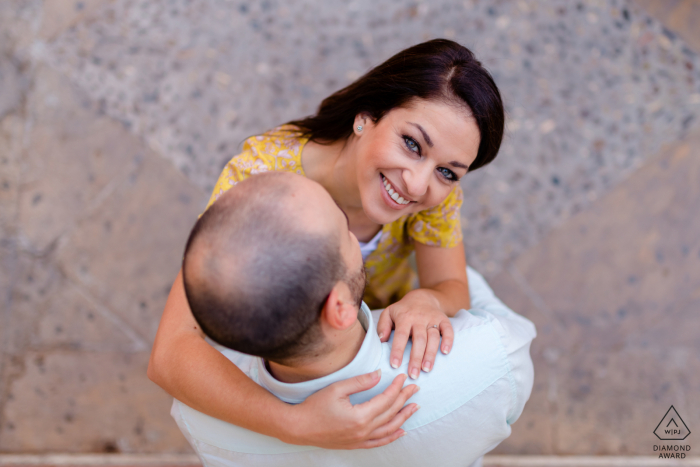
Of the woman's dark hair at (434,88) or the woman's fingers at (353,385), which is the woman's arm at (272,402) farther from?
the woman's dark hair at (434,88)

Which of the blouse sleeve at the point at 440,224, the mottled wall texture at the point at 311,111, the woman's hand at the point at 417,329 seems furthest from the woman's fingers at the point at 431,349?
the mottled wall texture at the point at 311,111

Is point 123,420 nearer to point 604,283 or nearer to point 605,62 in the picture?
point 604,283

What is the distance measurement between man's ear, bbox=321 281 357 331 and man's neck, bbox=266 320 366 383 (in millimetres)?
91

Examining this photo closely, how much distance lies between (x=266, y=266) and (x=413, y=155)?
61cm

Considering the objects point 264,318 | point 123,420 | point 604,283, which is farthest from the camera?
point 604,283

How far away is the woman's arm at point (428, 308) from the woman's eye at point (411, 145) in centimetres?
38

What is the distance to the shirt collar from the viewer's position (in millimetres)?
1017

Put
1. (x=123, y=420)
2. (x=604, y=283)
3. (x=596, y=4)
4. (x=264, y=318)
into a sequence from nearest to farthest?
(x=264, y=318) → (x=123, y=420) → (x=604, y=283) → (x=596, y=4)

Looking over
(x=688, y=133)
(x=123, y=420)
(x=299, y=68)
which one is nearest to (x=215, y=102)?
(x=299, y=68)

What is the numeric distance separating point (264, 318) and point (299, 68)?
6.54 ft

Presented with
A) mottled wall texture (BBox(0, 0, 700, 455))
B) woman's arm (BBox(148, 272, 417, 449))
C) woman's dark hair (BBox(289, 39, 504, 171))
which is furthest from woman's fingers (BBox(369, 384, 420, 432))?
mottled wall texture (BBox(0, 0, 700, 455))

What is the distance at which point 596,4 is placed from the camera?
2.60 meters

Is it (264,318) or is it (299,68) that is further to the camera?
(299,68)

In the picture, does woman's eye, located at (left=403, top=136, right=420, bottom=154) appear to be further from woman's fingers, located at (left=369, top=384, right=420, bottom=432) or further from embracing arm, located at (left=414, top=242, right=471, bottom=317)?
woman's fingers, located at (left=369, top=384, right=420, bottom=432)
